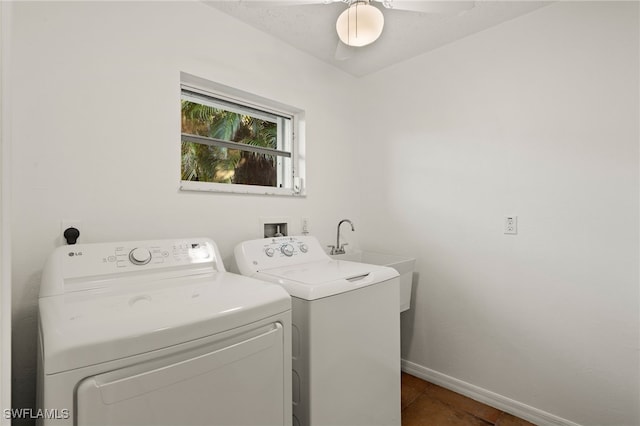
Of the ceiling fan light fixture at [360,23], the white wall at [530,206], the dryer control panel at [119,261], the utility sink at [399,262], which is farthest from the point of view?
the utility sink at [399,262]

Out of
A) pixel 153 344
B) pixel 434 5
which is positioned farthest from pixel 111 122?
pixel 434 5

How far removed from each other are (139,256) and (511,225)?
194 centimetres

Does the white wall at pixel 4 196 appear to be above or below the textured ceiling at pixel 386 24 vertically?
below

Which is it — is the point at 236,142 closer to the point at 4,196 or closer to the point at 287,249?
the point at 287,249

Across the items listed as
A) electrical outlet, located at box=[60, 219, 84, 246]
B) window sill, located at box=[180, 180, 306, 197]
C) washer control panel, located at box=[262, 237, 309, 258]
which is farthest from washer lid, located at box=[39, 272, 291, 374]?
window sill, located at box=[180, 180, 306, 197]

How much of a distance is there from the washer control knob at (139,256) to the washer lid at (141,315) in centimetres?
11

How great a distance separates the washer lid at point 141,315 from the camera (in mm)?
745

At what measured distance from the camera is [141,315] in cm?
88

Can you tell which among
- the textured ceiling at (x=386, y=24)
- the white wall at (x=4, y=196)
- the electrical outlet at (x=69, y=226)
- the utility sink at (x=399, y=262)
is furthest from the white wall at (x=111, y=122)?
the white wall at (x=4, y=196)

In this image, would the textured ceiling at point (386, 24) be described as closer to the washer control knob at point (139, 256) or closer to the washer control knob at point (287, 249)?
the washer control knob at point (287, 249)

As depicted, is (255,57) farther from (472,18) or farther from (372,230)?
(372,230)

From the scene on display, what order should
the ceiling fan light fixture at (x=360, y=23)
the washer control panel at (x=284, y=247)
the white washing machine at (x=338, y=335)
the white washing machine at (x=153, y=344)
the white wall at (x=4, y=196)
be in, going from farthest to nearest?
the washer control panel at (x=284, y=247) < the ceiling fan light fixture at (x=360, y=23) < the white washing machine at (x=338, y=335) < the white washing machine at (x=153, y=344) < the white wall at (x=4, y=196)

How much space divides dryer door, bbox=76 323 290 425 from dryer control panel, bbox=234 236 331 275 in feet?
1.90

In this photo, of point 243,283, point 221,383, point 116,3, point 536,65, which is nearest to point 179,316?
point 221,383
